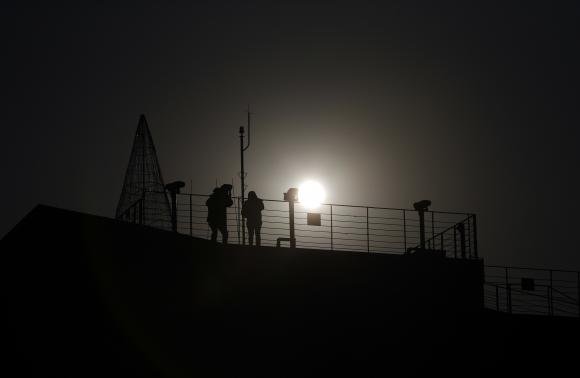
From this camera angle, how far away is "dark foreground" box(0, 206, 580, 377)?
52.8 feet

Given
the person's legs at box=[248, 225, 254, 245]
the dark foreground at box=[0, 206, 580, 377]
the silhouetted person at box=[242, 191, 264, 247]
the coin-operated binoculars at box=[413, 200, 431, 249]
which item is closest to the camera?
the dark foreground at box=[0, 206, 580, 377]

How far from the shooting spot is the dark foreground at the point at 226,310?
16.1 m

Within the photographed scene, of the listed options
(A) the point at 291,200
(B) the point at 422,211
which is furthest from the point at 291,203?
(B) the point at 422,211

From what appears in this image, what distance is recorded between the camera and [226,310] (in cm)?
1748

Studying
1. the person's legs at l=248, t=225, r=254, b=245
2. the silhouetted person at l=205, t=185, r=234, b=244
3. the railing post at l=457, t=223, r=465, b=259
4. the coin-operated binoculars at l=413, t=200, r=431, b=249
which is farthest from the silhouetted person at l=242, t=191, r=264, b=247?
the railing post at l=457, t=223, r=465, b=259

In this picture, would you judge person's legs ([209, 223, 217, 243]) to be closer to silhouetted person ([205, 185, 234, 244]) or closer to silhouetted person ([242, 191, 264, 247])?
silhouetted person ([205, 185, 234, 244])

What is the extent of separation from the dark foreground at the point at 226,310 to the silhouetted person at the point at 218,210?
3.20 feet

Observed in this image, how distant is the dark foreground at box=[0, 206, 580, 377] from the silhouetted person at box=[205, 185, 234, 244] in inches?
38.4

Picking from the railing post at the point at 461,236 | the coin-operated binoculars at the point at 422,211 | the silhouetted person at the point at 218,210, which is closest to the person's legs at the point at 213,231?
the silhouetted person at the point at 218,210

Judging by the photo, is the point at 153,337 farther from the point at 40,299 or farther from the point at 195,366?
the point at 40,299

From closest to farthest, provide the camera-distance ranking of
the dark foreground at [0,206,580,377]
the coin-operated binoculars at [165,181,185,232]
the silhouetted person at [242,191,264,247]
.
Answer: the dark foreground at [0,206,580,377] → the coin-operated binoculars at [165,181,185,232] → the silhouetted person at [242,191,264,247]

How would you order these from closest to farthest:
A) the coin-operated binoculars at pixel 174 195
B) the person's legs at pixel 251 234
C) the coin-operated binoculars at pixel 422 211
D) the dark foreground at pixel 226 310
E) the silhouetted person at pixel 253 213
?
the dark foreground at pixel 226 310
the coin-operated binoculars at pixel 174 195
the person's legs at pixel 251 234
the silhouetted person at pixel 253 213
the coin-operated binoculars at pixel 422 211

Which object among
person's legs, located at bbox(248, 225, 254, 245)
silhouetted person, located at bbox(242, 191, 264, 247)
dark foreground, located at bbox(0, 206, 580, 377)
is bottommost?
dark foreground, located at bbox(0, 206, 580, 377)

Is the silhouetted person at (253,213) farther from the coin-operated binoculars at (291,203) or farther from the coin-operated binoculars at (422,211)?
the coin-operated binoculars at (422,211)
